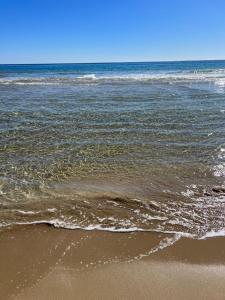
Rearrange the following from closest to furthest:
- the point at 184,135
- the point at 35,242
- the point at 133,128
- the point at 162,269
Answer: the point at 162,269, the point at 35,242, the point at 184,135, the point at 133,128

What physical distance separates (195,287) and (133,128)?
6724mm

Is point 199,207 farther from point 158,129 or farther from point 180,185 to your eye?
point 158,129

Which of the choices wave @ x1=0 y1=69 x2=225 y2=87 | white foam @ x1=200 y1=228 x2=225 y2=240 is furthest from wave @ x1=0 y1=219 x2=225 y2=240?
wave @ x1=0 y1=69 x2=225 y2=87

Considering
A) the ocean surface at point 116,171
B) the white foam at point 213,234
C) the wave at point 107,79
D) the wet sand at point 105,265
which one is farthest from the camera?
the wave at point 107,79

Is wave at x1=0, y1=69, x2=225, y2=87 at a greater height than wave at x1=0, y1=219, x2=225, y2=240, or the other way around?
wave at x1=0, y1=69, x2=225, y2=87

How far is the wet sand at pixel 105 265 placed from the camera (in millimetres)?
3447

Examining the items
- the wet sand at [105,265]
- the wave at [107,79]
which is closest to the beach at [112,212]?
the wet sand at [105,265]

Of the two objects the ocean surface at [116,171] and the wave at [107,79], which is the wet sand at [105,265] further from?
the wave at [107,79]

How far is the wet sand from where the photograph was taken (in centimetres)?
345

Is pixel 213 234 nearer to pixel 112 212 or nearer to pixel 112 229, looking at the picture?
pixel 112 229

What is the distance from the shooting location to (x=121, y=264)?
12.8 ft

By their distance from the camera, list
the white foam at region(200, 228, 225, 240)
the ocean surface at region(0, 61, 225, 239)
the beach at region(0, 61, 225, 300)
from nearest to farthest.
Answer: the beach at region(0, 61, 225, 300) < the white foam at region(200, 228, 225, 240) < the ocean surface at region(0, 61, 225, 239)

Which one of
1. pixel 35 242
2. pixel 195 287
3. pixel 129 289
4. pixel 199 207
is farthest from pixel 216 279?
pixel 35 242

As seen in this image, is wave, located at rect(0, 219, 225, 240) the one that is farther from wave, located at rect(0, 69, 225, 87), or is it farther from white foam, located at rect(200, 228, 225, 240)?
wave, located at rect(0, 69, 225, 87)
